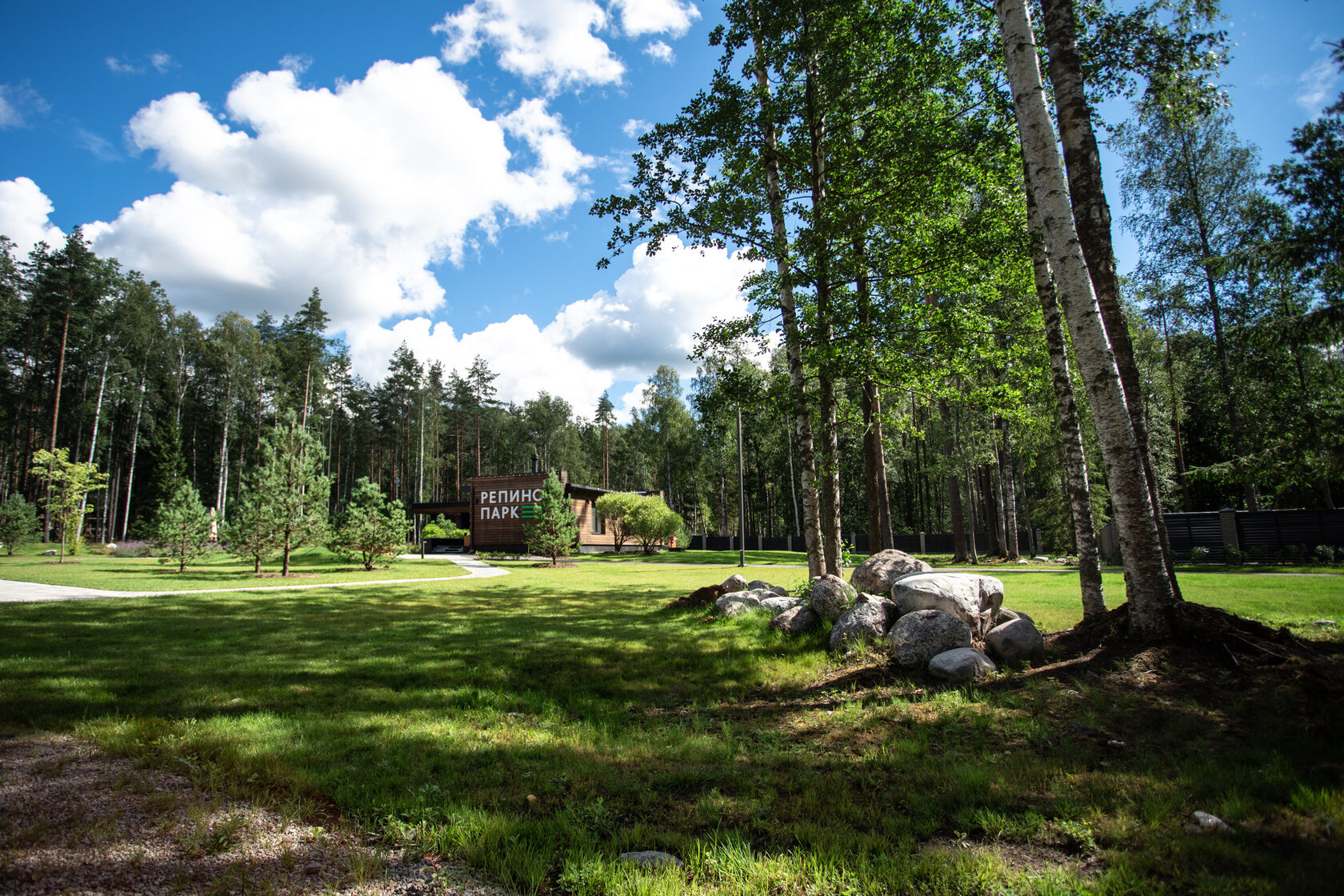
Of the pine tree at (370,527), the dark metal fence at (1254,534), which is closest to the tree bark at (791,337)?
the dark metal fence at (1254,534)

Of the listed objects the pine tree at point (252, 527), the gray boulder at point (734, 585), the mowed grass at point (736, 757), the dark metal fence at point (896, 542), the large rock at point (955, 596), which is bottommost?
the dark metal fence at point (896, 542)

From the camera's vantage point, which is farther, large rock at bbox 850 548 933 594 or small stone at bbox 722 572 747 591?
small stone at bbox 722 572 747 591

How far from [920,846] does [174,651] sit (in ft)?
27.1

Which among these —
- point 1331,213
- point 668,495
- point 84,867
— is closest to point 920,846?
point 84,867

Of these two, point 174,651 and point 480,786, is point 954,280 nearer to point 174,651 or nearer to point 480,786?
point 480,786

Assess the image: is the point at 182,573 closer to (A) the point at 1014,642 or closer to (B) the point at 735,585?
(B) the point at 735,585

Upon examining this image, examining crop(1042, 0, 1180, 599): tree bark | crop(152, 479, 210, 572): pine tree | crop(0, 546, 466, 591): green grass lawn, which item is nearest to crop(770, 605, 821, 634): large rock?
crop(1042, 0, 1180, 599): tree bark

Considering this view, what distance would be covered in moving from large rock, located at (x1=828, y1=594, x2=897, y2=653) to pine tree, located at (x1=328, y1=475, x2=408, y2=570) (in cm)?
1860

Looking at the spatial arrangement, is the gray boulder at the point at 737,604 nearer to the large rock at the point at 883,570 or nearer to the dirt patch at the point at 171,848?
the large rock at the point at 883,570

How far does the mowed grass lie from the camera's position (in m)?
2.50

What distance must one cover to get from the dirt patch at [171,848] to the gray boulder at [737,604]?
673 centimetres

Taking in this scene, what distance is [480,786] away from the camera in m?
3.36

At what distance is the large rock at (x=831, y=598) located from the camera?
752 cm

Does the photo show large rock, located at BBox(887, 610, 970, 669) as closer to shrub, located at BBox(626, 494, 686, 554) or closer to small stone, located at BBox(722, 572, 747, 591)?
small stone, located at BBox(722, 572, 747, 591)
